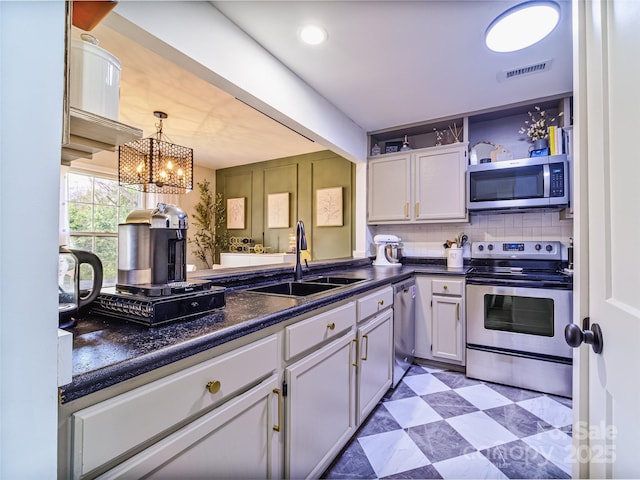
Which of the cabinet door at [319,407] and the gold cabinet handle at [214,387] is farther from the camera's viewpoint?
the cabinet door at [319,407]

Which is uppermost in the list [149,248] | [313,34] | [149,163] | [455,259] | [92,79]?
[313,34]

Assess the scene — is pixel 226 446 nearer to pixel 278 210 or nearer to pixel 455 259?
pixel 455 259

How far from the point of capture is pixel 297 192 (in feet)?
14.9

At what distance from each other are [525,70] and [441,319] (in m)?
2.02

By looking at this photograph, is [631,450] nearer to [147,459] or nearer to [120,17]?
[147,459]

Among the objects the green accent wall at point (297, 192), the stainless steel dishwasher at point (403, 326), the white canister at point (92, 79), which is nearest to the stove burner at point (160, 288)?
the white canister at point (92, 79)

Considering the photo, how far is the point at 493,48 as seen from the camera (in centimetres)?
192

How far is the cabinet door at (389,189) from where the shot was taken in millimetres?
3201

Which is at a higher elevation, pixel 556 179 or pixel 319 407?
pixel 556 179

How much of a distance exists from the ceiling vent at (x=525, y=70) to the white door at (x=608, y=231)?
5.36 ft

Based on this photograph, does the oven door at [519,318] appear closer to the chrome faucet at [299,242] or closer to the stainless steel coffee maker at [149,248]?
the chrome faucet at [299,242]

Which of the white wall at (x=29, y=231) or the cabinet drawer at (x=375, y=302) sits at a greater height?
the white wall at (x=29, y=231)

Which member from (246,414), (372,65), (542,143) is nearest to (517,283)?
(542,143)

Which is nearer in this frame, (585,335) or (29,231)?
(29,231)
